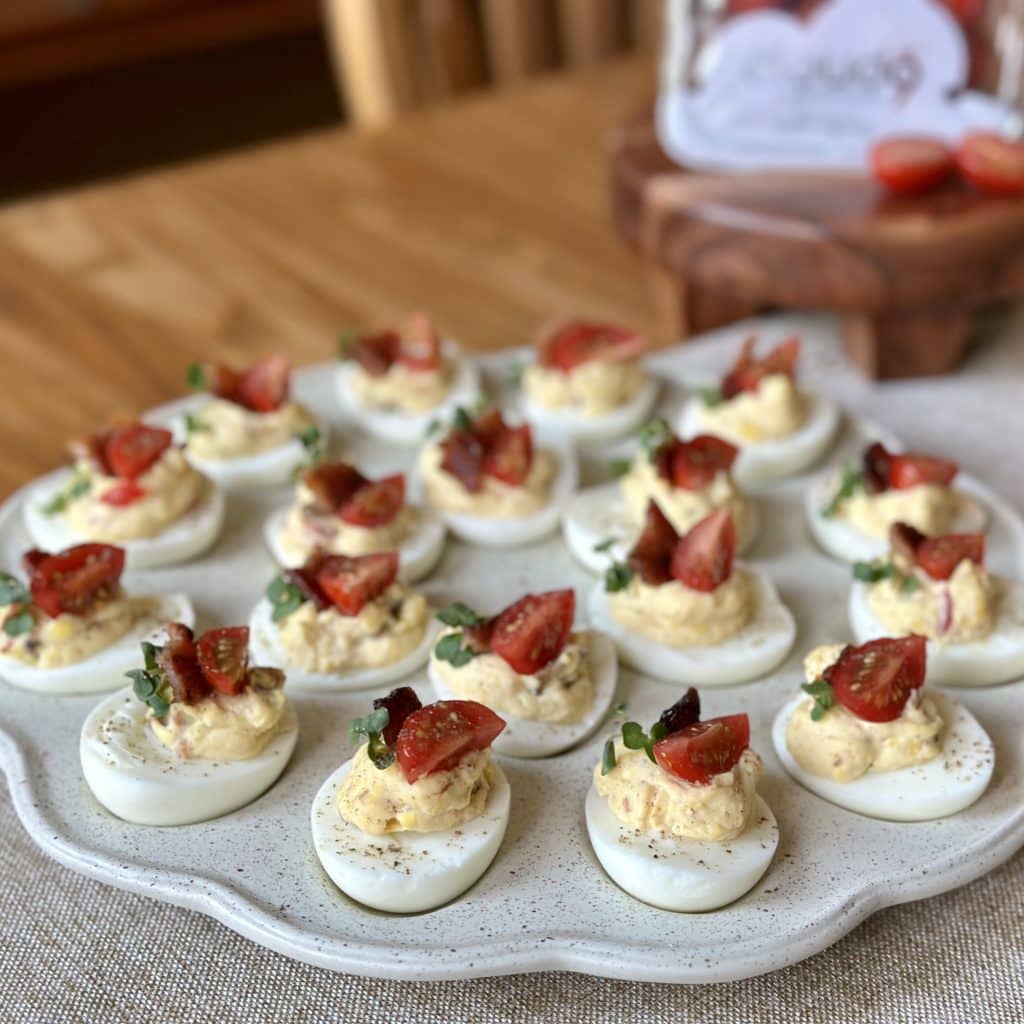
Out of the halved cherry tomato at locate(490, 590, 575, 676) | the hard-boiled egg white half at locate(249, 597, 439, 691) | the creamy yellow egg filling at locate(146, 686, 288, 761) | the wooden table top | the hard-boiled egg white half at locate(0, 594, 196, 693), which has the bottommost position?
the wooden table top

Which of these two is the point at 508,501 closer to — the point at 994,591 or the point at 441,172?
the point at 994,591

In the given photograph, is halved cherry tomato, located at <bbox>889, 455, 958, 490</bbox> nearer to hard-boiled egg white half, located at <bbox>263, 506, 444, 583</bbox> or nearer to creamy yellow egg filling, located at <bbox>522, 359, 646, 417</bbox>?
creamy yellow egg filling, located at <bbox>522, 359, 646, 417</bbox>

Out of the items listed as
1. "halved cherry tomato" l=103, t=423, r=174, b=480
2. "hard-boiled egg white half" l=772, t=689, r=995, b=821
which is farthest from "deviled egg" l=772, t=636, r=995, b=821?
"halved cherry tomato" l=103, t=423, r=174, b=480

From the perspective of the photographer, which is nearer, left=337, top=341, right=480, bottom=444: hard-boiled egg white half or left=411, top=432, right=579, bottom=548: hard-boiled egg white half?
left=411, top=432, right=579, bottom=548: hard-boiled egg white half

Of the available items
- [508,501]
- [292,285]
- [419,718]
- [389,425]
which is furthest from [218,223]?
[419,718]

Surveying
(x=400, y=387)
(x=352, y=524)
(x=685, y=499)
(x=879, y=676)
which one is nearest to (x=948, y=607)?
(x=879, y=676)

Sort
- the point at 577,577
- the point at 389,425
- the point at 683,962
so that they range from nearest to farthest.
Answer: the point at 683,962 < the point at 577,577 < the point at 389,425

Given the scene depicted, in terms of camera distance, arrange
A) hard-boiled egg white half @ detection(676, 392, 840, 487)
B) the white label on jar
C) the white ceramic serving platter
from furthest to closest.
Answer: the white label on jar → hard-boiled egg white half @ detection(676, 392, 840, 487) → the white ceramic serving platter
